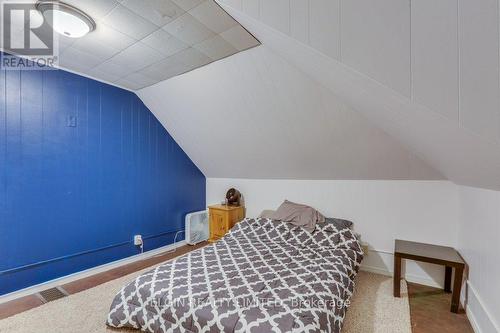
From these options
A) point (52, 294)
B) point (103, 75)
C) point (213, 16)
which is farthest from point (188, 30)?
point (52, 294)

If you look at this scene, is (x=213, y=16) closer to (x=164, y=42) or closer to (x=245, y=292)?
(x=164, y=42)

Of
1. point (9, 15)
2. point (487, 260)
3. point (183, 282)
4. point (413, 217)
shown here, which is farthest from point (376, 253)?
point (9, 15)

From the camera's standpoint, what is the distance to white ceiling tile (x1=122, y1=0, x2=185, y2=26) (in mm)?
1587

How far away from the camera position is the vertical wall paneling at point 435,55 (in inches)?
29.6

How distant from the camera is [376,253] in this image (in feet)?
9.55

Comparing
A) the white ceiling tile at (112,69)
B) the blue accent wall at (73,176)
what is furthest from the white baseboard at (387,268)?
A: the white ceiling tile at (112,69)

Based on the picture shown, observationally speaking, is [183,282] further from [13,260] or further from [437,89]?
[437,89]

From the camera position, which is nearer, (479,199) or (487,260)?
(487,260)

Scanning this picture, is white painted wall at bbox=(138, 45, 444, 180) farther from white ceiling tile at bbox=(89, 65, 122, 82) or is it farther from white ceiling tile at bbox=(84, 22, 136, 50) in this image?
white ceiling tile at bbox=(84, 22, 136, 50)

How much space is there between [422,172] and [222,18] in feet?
8.39

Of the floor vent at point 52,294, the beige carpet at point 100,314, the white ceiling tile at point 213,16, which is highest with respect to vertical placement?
the white ceiling tile at point 213,16

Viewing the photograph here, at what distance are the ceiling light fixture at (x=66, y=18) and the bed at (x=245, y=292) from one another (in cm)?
205

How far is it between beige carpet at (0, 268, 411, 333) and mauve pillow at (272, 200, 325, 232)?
2.85ft

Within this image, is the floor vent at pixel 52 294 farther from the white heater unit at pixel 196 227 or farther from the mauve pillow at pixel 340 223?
the mauve pillow at pixel 340 223
